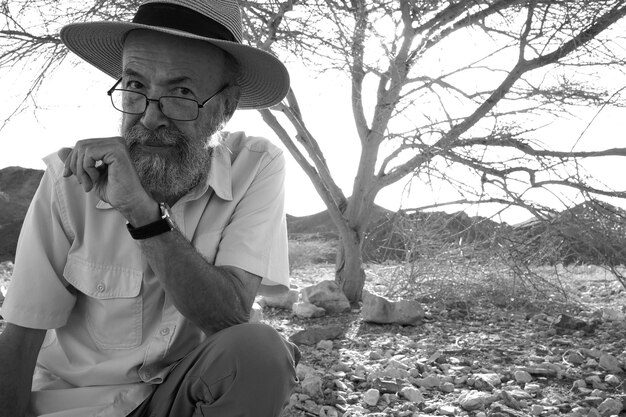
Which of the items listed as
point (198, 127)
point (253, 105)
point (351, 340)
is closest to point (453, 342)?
point (351, 340)

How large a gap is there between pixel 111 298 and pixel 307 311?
375 centimetres

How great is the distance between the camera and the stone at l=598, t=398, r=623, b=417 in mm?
3209

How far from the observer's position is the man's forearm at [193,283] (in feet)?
6.49

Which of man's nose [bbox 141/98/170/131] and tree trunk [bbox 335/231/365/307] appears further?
tree trunk [bbox 335/231/365/307]

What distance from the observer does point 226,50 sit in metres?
2.41

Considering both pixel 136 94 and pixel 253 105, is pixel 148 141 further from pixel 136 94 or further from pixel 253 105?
pixel 253 105

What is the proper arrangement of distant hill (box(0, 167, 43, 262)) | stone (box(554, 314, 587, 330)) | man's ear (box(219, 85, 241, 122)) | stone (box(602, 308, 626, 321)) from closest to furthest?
man's ear (box(219, 85, 241, 122))
stone (box(554, 314, 587, 330))
stone (box(602, 308, 626, 321))
distant hill (box(0, 167, 43, 262))

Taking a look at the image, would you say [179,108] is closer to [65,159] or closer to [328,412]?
[65,159]

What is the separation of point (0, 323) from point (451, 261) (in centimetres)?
353

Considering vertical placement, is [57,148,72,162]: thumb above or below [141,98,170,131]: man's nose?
below

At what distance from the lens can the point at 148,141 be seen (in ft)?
7.28

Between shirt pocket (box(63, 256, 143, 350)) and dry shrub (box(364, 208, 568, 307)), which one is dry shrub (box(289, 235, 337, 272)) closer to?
dry shrub (box(364, 208, 568, 307))

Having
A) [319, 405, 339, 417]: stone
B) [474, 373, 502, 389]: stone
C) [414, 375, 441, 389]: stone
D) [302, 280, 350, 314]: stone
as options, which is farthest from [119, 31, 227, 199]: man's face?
[302, 280, 350, 314]: stone

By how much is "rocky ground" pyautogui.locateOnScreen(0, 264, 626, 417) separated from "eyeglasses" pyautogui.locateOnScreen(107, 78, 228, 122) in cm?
149
